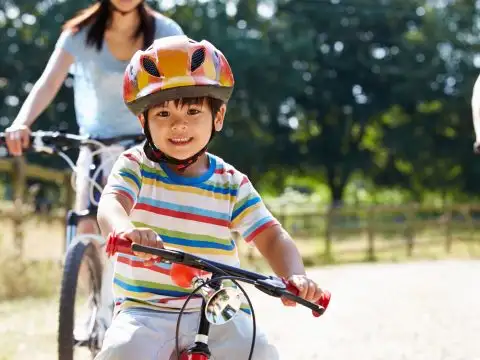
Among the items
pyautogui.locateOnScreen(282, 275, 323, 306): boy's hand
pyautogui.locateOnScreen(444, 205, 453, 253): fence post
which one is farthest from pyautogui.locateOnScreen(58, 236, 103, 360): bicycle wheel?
pyautogui.locateOnScreen(444, 205, 453, 253): fence post

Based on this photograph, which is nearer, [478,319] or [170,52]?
[170,52]

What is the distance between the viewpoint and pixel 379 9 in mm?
37688

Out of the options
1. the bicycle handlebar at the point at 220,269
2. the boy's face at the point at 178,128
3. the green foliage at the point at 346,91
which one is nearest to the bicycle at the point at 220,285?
the bicycle handlebar at the point at 220,269

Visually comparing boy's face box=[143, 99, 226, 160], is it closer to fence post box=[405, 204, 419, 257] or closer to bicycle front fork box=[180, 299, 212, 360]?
bicycle front fork box=[180, 299, 212, 360]

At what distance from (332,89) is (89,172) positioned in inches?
1336

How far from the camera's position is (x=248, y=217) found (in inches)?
109

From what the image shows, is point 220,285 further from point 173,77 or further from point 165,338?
point 173,77

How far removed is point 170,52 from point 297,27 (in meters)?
32.8

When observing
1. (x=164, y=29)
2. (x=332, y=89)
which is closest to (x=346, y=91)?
(x=332, y=89)

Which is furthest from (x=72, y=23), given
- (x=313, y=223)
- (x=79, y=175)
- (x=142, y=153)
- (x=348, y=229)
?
(x=313, y=223)

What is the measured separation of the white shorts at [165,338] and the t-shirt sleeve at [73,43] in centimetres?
188

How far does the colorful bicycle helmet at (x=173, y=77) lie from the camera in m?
2.61

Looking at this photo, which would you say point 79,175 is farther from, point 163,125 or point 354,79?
point 354,79

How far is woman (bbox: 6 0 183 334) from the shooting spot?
4.13 metres
